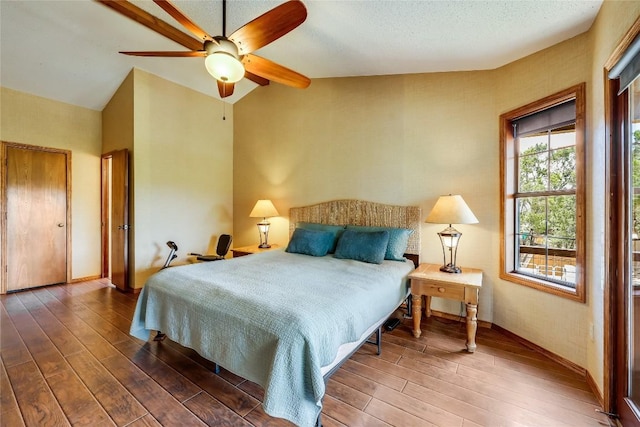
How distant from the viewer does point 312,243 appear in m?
3.27

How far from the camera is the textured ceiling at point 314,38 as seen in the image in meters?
1.98

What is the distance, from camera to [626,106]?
1.58 metres

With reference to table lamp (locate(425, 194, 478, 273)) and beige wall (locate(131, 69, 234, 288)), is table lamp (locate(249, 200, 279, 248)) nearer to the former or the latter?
beige wall (locate(131, 69, 234, 288))

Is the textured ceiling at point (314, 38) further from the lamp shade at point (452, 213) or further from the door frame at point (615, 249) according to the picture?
the lamp shade at point (452, 213)

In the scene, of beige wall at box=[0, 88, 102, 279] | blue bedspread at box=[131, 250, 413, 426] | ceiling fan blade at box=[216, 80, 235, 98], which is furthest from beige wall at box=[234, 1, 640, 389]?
beige wall at box=[0, 88, 102, 279]

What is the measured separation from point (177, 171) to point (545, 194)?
15.3 feet

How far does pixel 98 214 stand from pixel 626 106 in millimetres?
6307

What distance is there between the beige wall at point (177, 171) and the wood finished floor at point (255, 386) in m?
1.64

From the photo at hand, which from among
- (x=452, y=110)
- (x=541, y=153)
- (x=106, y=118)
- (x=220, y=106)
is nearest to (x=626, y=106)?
(x=541, y=153)

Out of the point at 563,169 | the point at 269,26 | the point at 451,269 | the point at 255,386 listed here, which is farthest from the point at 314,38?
the point at 255,386

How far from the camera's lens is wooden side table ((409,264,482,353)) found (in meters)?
2.32

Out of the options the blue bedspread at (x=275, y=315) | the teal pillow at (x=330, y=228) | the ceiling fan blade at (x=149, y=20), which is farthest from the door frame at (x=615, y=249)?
the ceiling fan blade at (x=149, y=20)

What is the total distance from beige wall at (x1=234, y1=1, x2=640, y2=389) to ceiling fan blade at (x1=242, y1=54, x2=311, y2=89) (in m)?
1.20

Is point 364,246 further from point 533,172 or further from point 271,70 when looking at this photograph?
point 271,70
